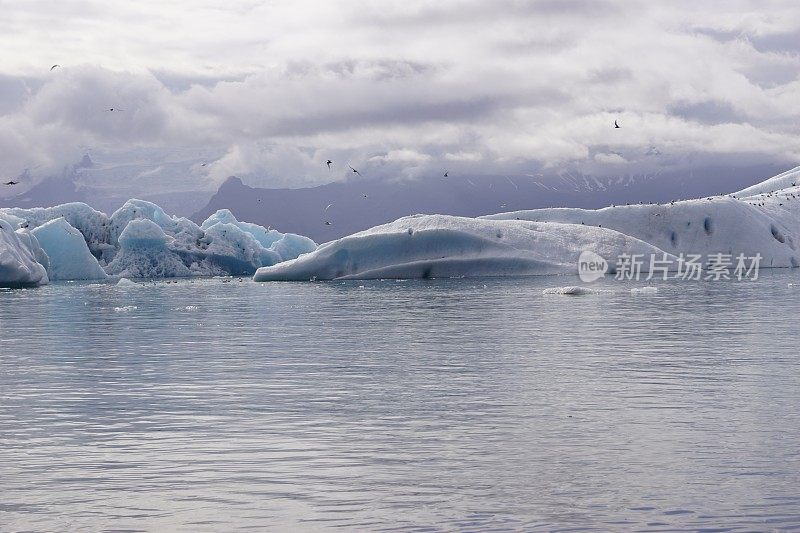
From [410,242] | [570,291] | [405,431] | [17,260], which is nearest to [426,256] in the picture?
[410,242]

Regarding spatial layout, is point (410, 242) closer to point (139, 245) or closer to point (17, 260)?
point (17, 260)

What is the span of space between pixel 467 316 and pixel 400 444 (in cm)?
2105

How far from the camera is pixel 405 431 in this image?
11445 mm

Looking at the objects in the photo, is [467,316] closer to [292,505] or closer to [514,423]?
[514,423]

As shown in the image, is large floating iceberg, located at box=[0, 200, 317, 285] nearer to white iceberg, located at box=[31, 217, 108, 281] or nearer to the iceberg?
white iceberg, located at box=[31, 217, 108, 281]

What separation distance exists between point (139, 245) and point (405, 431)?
265 ft

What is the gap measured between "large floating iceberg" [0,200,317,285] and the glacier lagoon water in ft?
184

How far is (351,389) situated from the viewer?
49.4ft

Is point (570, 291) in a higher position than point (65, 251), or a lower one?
lower

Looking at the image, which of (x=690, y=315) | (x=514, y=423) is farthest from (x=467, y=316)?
(x=514, y=423)

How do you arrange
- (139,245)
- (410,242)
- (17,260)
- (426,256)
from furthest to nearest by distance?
(139,245), (426,256), (410,242), (17,260)

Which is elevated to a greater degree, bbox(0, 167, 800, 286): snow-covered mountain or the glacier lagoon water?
bbox(0, 167, 800, 286): snow-covered mountain

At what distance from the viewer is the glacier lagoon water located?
316 inches

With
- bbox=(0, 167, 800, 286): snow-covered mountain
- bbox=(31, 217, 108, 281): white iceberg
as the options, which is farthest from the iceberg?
bbox=(31, 217, 108, 281): white iceberg
